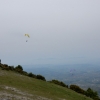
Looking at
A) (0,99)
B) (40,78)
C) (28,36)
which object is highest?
(28,36)

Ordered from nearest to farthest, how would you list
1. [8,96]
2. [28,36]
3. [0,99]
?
[0,99] → [8,96] → [28,36]

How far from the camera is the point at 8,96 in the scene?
29656mm

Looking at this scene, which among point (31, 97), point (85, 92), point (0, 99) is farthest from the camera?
point (85, 92)

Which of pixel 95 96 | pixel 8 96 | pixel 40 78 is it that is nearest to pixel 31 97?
pixel 8 96

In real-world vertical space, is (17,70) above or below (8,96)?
above

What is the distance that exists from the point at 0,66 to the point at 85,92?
2215 centimetres

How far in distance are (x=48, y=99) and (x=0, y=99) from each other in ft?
28.5

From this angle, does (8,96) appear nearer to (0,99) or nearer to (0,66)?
(0,99)

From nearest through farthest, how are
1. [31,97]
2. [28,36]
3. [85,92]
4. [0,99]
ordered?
1. [0,99]
2. [31,97]
3. [28,36]
4. [85,92]

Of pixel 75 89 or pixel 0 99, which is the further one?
pixel 75 89

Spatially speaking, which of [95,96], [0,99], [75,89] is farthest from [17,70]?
[0,99]

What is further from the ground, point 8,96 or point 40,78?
point 40,78

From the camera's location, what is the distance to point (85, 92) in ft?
178

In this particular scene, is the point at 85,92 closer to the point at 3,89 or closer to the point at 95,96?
the point at 95,96
